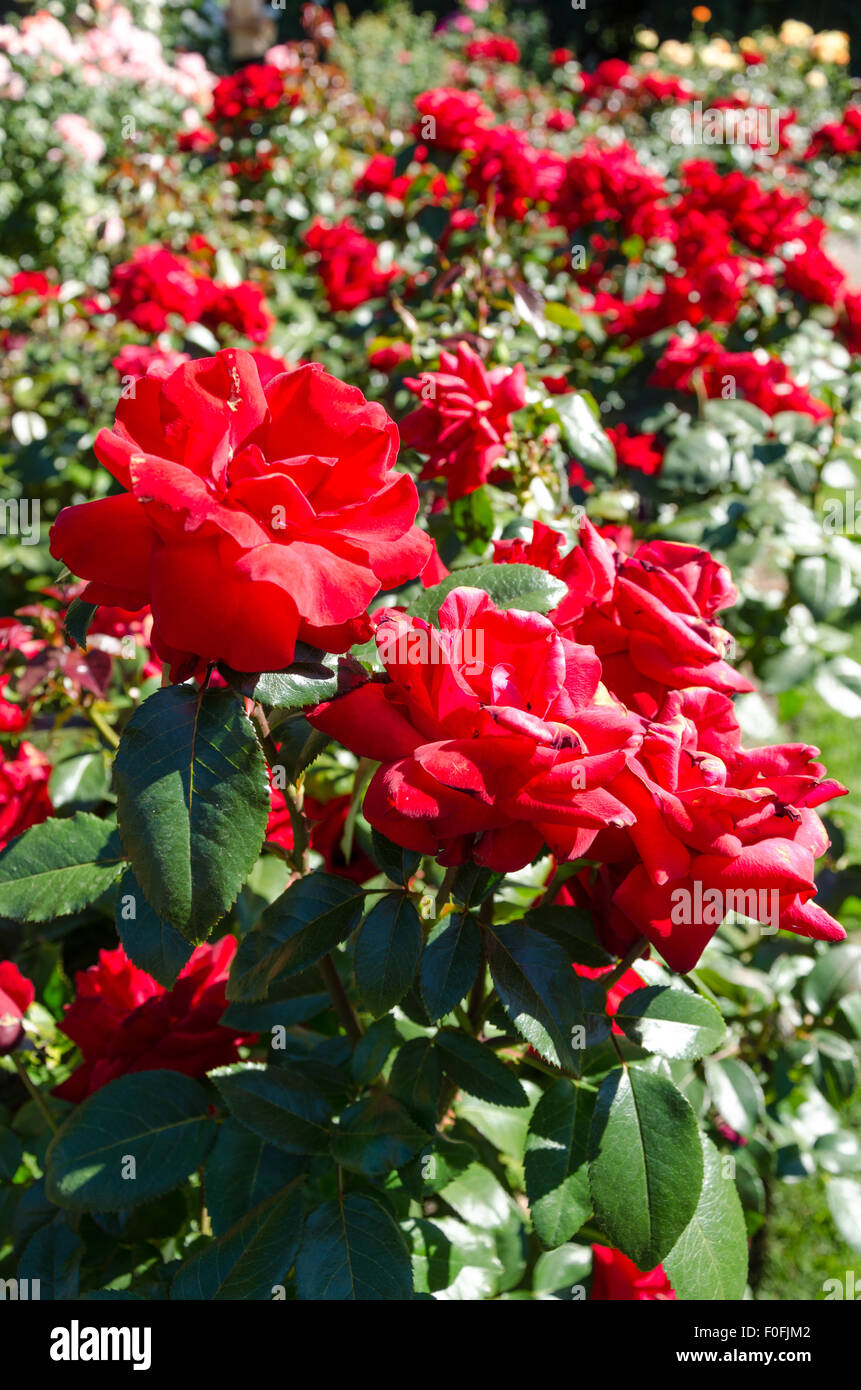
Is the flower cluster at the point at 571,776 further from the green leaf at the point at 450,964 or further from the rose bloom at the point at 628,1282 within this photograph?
the rose bloom at the point at 628,1282

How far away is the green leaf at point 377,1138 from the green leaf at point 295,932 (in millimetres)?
171

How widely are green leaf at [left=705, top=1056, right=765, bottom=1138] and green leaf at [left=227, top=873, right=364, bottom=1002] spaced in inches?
30.3

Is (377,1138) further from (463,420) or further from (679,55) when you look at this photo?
(679,55)

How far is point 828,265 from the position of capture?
258 centimetres

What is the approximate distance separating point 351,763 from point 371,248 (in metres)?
1.87

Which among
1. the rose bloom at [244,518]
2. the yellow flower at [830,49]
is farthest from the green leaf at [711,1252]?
the yellow flower at [830,49]

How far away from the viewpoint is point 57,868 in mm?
974

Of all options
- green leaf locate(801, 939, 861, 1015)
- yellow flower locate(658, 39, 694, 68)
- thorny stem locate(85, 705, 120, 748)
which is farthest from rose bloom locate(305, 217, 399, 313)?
yellow flower locate(658, 39, 694, 68)

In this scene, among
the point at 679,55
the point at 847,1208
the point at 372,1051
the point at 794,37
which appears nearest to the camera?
the point at 372,1051

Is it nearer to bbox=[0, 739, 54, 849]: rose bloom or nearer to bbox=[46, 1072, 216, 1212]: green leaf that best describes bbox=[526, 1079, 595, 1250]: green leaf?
bbox=[46, 1072, 216, 1212]: green leaf

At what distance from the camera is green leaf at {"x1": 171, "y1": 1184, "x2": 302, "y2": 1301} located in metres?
0.89

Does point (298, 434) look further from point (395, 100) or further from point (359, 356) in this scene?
point (395, 100)

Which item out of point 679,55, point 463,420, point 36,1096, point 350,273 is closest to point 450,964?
point 36,1096

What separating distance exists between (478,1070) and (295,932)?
8.9 inches
